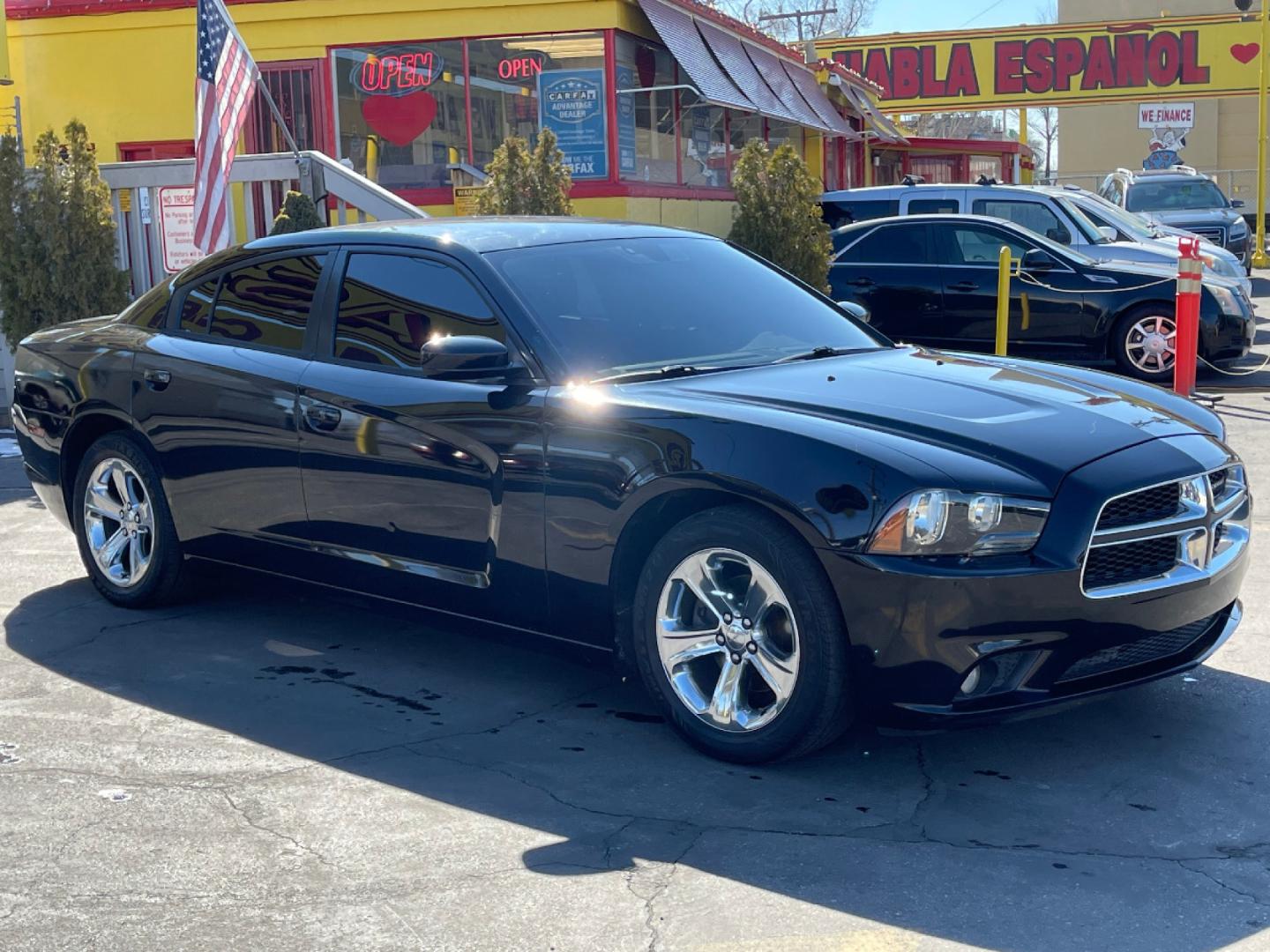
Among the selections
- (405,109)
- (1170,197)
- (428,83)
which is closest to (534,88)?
(428,83)

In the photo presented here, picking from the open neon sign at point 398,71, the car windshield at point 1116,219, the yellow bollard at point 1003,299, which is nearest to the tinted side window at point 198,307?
the yellow bollard at point 1003,299

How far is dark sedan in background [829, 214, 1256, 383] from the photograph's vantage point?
501 inches

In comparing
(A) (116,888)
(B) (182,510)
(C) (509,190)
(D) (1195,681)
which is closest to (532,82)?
(C) (509,190)

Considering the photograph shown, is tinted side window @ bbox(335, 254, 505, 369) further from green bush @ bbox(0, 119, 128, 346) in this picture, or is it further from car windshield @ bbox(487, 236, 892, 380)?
green bush @ bbox(0, 119, 128, 346)

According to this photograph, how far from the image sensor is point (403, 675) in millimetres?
5457

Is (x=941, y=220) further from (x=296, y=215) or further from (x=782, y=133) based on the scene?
(x=782, y=133)

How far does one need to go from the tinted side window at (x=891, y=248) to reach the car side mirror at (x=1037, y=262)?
90 cm

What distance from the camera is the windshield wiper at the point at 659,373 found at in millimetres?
4883

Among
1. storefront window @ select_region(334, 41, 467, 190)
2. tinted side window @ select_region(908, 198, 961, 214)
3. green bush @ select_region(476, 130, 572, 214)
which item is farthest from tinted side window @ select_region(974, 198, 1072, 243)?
Answer: storefront window @ select_region(334, 41, 467, 190)

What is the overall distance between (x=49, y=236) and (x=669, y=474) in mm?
8517

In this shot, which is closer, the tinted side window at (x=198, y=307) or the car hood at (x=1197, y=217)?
the tinted side window at (x=198, y=307)

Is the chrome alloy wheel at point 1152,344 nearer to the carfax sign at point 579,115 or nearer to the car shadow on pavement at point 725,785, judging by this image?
the carfax sign at point 579,115

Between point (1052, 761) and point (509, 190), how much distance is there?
9.02 metres

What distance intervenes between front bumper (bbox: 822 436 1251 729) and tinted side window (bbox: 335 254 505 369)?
1638 mm
